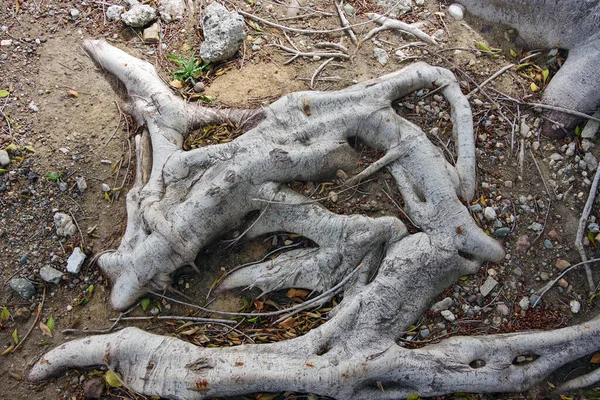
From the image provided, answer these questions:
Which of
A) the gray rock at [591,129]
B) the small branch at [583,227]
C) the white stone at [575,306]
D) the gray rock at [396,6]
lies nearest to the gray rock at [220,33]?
the gray rock at [396,6]

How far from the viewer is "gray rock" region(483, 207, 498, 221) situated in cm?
409

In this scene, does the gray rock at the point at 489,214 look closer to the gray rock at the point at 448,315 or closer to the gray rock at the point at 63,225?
the gray rock at the point at 448,315

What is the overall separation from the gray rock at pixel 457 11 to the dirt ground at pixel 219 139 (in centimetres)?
7

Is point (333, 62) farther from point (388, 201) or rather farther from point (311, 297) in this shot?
point (311, 297)

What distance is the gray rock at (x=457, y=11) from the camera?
5.10m

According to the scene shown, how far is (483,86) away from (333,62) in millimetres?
1557

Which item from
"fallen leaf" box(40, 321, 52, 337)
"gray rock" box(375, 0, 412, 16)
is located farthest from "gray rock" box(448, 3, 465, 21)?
"fallen leaf" box(40, 321, 52, 337)

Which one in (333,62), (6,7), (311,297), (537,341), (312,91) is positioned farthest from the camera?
(6,7)

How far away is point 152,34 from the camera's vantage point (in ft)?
16.9

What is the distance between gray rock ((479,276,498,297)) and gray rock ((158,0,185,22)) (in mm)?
4347

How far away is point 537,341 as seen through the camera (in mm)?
3727

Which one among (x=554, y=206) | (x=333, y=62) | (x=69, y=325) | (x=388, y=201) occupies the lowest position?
(x=69, y=325)

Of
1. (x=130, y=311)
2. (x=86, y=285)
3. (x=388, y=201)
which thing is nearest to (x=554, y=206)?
(x=388, y=201)

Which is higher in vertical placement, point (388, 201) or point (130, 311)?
point (388, 201)
